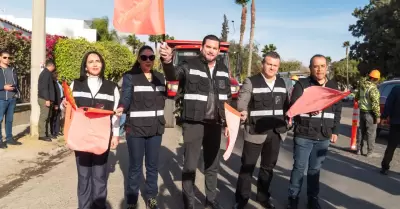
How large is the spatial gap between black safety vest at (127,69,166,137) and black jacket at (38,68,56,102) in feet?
17.5

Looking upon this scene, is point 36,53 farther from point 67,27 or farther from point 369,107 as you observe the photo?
point 67,27

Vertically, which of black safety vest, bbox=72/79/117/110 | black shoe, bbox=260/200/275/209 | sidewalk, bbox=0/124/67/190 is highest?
black safety vest, bbox=72/79/117/110

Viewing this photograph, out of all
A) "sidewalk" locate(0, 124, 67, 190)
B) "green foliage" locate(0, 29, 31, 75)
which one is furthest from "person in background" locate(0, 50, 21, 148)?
"green foliage" locate(0, 29, 31, 75)

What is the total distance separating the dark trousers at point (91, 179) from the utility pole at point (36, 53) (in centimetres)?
587

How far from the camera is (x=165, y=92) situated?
185 inches

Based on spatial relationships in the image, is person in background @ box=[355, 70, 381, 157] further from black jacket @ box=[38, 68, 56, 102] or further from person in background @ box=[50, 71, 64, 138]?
person in background @ box=[50, 71, 64, 138]

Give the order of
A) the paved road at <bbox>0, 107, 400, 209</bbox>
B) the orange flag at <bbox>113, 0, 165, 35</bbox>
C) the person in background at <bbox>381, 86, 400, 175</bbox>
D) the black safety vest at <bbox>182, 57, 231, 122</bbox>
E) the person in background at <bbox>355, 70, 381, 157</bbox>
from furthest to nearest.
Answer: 1. the person in background at <bbox>355, 70, 381, 157</bbox>
2. the person in background at <bbox>381, 86, 400, 175</bbox>
3. the paved road at <bbox>0, 107, 400, 209</bbox>
4. the black safety vest at <bbox>182, 57, 231, 122</bbox>
5. the orange flag at <bbox>113, 0, 165, 35</bbox>

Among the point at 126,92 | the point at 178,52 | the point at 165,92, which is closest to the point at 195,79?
the point at 165,92

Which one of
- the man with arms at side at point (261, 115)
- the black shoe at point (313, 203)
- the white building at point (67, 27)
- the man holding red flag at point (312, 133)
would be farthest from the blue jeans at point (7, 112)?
the white building at point (67, 27)

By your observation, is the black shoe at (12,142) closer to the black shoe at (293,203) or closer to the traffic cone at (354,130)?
the black shoe at (293,203)

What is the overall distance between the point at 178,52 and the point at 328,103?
7717mm

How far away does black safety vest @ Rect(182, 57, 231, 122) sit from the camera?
4352mm

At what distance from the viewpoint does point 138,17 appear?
3826 millimetres

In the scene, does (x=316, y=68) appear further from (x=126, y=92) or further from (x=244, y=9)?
(x=244, y=9)
